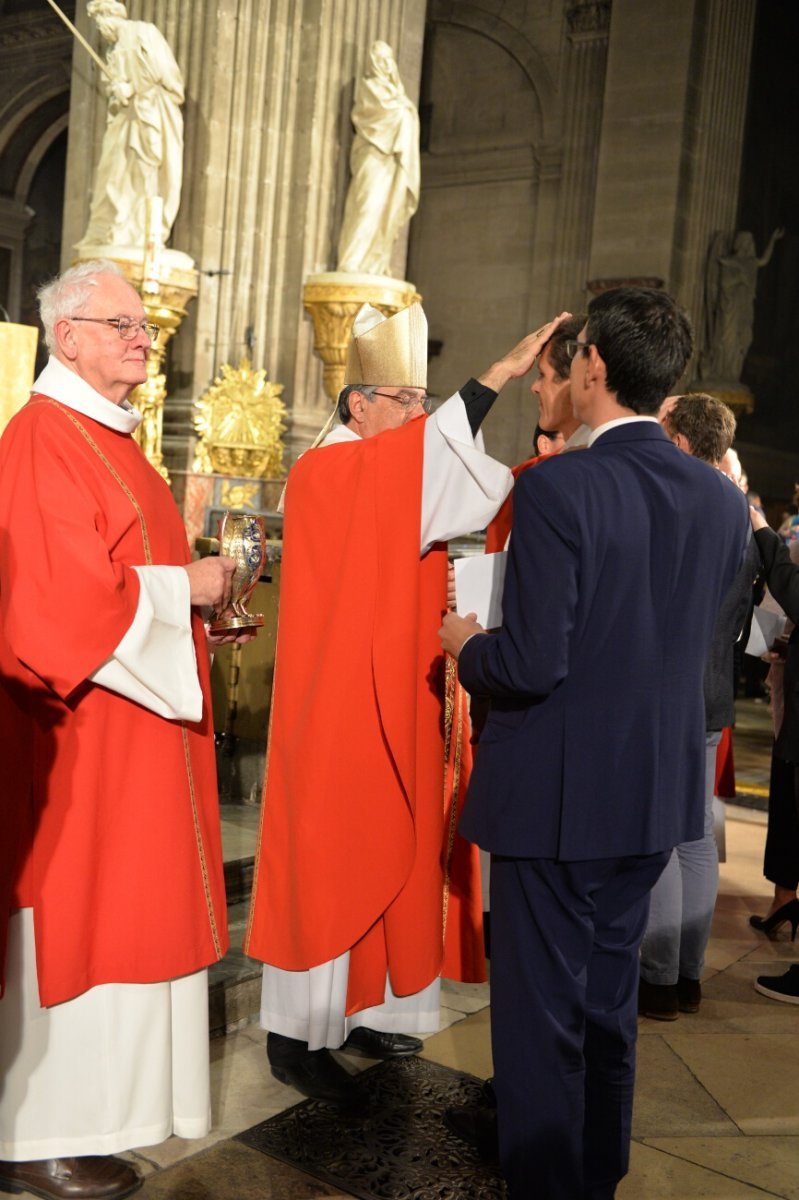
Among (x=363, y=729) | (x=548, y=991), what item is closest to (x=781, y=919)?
(x=363, y=729)

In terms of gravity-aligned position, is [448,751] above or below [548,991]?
above

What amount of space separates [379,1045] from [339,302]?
5491 mm

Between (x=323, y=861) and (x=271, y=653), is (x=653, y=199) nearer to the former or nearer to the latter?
(x=271, y=653)

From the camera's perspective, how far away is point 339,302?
25.3 feet

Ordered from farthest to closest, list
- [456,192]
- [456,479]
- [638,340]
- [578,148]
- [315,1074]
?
[456,192] → [578,148] → [315,1074] → [456,479] → [638,340]

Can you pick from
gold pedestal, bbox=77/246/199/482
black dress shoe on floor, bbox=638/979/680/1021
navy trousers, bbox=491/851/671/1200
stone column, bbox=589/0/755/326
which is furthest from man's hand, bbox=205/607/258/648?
stone column, bbox=589/0/755/326

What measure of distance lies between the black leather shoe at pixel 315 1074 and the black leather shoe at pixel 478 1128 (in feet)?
0.71

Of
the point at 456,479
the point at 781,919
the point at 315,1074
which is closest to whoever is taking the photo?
the point at 456,479

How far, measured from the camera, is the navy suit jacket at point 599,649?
1.97 metres

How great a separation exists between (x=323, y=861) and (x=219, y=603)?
63 cm

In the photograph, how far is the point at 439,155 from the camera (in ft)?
49.5

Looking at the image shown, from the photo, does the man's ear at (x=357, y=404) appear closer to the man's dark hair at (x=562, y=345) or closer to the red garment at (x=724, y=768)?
the man's dark hair at (x=562, y=345)

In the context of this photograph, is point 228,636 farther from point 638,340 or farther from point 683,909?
point 683,909

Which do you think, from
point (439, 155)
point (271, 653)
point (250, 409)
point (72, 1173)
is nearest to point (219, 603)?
point (72, 1173)
